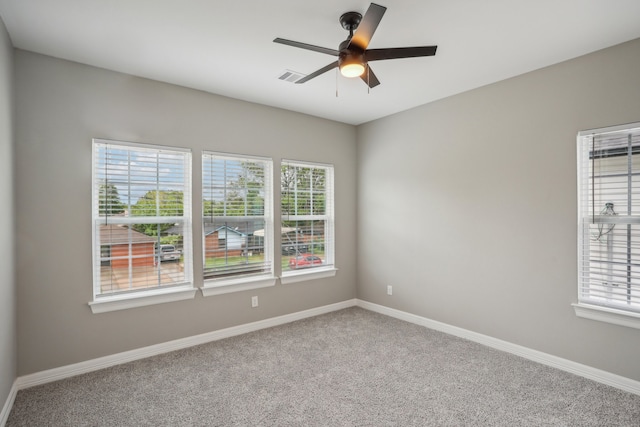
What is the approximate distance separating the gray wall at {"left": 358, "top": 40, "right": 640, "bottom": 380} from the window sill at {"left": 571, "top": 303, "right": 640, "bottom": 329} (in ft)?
0.18

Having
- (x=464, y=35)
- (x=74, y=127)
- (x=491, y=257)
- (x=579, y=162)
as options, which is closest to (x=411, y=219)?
(x=491, y=257)

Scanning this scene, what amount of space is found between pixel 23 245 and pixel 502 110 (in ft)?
14.2

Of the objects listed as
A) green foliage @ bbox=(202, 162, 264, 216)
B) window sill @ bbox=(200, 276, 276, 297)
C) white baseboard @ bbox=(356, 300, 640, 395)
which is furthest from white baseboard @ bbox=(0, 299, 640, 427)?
green foliage @ bbox=(202, 162, 264, 216)

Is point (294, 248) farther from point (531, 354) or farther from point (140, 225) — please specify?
point (531, 354)

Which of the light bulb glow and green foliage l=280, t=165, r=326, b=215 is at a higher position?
the light bulb glow

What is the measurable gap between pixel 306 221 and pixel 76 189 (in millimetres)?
2474

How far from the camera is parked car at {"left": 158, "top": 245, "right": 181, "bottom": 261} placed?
11.0ft

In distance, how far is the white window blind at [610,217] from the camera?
8.63 ft

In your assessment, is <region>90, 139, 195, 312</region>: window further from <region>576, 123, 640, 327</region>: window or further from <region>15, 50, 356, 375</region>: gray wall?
<region>576, 123, 640, 327</region>: window

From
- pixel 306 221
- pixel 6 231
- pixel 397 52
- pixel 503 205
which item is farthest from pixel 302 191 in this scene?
pixel 6 231

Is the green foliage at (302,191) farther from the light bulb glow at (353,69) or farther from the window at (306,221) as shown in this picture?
the light bulb glow at (353,69)

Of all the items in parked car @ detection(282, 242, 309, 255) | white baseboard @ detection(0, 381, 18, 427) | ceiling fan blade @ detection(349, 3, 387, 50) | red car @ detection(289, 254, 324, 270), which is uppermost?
ceiling fan blade @ detection(349, 3, 387, 50)

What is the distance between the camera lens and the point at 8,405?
7.68ft

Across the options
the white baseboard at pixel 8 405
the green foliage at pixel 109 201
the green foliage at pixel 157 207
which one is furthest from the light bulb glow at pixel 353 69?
the white baseboard at pixel 8 405
